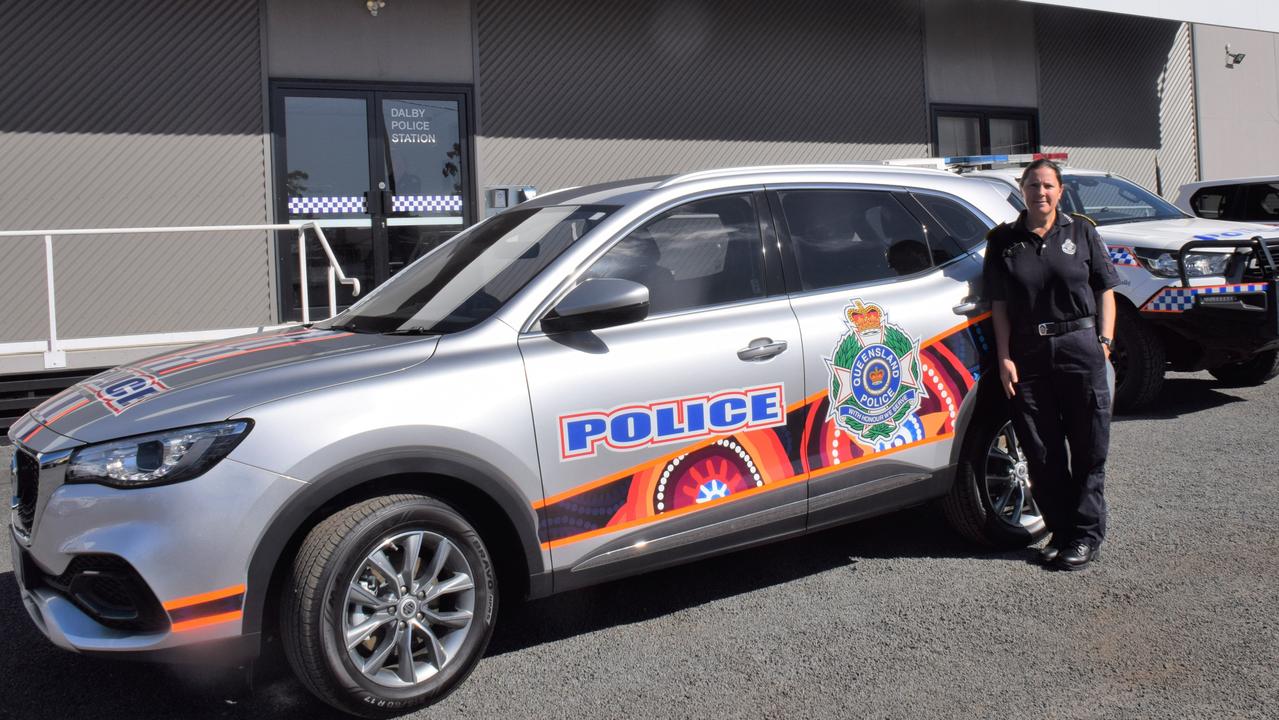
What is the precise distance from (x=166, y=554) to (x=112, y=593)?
0.29m

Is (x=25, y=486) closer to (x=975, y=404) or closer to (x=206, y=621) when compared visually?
(x=206, y=621)

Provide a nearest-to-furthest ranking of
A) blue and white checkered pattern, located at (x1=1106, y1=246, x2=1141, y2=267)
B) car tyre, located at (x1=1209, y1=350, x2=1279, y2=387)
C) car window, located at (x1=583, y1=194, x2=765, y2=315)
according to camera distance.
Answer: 1. car window, located at (x1=583, y1=194, x2=765, y2=315)
2. blue and white checkered pattern, located at (x1=1106, y1=246, x2=1141, y2=267)
3. car tyre, located at (x1=1209, y1=350, x2=1279, y2=387)

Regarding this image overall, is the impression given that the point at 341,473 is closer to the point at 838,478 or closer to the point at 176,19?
the point at 838,478

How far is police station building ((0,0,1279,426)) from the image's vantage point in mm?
9578

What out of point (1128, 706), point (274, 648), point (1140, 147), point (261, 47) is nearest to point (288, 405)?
point (274, 648)

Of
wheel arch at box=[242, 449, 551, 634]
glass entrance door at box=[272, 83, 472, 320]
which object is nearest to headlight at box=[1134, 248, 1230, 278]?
wheel arch at box=[242, 449, 551, 634]

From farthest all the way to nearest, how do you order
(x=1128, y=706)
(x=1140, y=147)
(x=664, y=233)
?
(x=1140, y=147) → (x=664, y=233) → (x=1128, y=706)

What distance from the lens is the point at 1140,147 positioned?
16.6m

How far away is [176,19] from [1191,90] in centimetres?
1542

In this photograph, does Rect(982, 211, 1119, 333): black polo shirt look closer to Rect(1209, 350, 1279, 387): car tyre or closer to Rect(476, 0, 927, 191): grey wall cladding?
Rect(1209, 350, 1279, 387): car tyre

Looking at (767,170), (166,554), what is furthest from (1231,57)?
(166,554)

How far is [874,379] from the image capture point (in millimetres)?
4312

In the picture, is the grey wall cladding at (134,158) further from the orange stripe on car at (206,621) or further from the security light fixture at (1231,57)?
the security light fixture at (1231,57)

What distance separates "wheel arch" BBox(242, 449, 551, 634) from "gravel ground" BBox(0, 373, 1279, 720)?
1.40ft
